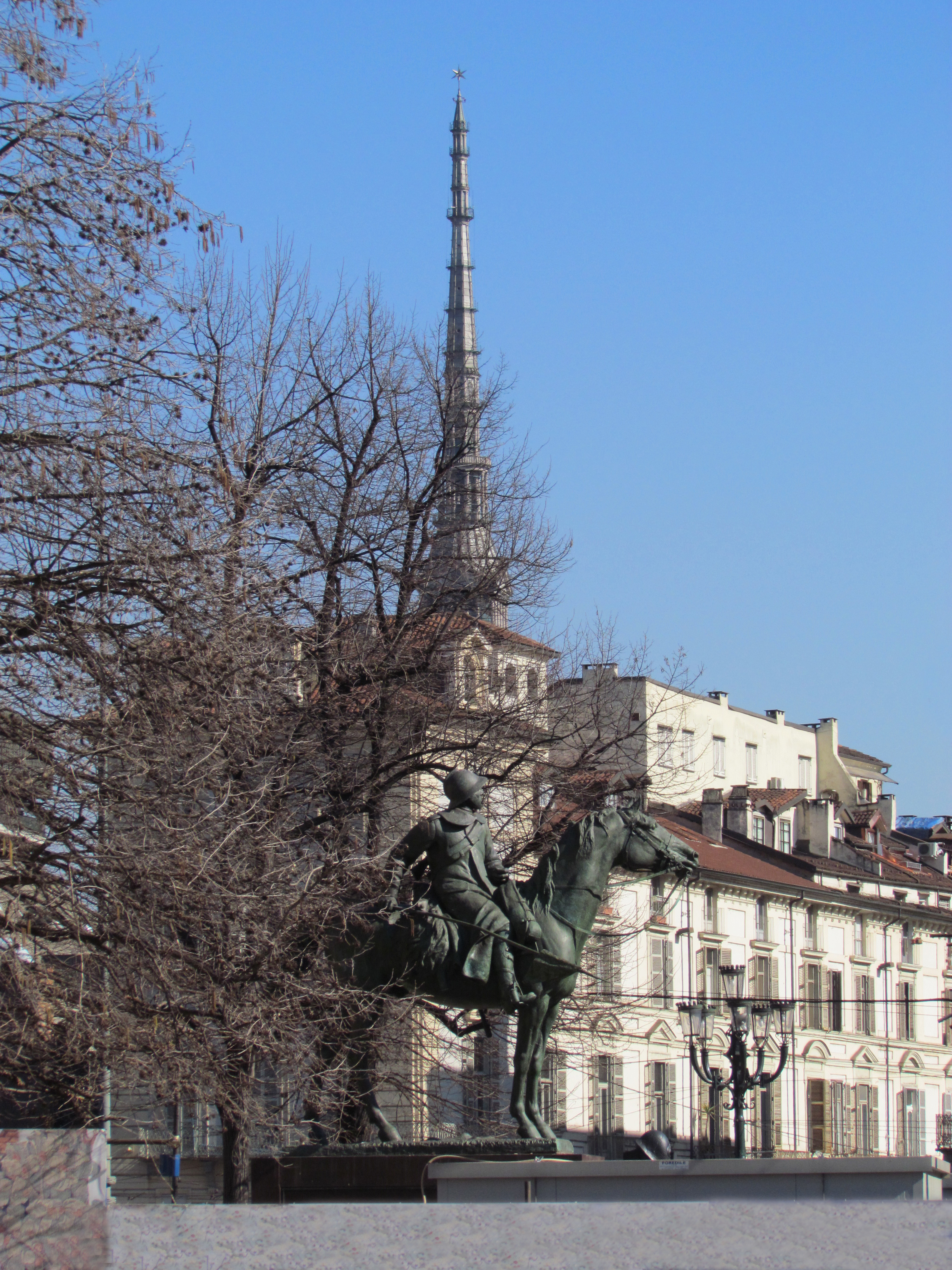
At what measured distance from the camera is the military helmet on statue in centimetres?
1412

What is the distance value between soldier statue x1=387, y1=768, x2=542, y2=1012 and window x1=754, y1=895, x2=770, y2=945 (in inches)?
1665

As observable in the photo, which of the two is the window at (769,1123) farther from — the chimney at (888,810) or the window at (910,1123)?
the chimney at (888,810)

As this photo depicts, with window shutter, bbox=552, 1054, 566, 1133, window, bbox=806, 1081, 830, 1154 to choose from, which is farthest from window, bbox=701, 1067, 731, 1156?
window shutter, bbox=552, 1054, 566, 1133

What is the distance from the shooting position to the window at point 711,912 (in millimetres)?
53125

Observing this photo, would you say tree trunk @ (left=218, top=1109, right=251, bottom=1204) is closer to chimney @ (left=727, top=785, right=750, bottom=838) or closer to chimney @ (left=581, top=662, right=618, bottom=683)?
chimney @ (left=581, top=662, right=618, bottom=683)

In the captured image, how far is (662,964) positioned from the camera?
5103cm

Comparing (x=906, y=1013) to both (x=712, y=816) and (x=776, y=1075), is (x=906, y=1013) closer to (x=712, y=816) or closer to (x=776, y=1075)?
(x=712, y=816)

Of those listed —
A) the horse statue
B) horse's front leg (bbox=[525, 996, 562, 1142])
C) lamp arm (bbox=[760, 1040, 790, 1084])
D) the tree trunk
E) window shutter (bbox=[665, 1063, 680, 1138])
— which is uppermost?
the horse statue

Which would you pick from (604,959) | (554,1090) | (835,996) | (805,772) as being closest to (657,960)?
(835,996)

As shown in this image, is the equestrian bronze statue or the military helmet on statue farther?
the military helmet on statue

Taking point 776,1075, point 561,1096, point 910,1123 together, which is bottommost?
point 910,1123

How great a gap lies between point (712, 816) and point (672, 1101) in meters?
11.9

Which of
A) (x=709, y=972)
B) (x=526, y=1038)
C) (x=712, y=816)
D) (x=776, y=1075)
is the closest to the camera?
(x=526, y=1038)

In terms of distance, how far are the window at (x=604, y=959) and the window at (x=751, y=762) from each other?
1763 inches
